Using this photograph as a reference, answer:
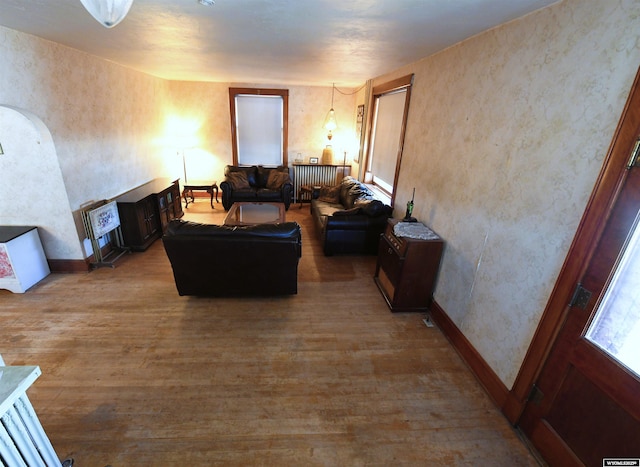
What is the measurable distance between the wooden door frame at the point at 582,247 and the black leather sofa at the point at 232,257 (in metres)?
1.95

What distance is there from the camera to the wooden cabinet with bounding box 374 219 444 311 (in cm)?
275

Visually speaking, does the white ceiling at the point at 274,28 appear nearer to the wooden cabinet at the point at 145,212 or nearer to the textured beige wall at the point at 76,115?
the textured beige wall at the point at 76,115

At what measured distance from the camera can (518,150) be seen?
1888 millimetres

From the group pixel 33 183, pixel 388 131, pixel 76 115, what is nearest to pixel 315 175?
pixel 388 131

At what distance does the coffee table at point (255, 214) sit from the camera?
4082 mm

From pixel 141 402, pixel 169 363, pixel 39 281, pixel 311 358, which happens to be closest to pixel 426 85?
pixel 311 358

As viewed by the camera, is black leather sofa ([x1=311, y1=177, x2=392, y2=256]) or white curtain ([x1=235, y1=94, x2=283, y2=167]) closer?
black leather sofa ([x1=311, y1=177, x2=392, y2=256])

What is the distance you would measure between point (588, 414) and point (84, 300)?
4061mm

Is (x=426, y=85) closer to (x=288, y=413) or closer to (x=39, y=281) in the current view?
(x=288, y=413)

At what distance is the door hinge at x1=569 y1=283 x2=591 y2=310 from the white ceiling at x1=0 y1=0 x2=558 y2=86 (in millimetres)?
1590

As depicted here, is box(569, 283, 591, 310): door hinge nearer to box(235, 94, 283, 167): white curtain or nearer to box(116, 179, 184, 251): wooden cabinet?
box(116, 179, 184, 251): wooden cabinet

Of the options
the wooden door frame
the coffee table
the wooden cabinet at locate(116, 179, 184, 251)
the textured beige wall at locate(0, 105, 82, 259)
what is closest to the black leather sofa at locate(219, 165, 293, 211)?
the coffee table

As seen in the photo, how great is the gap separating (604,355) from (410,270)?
153 centimetres

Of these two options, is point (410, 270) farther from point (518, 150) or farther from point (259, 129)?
point (259, 129)
